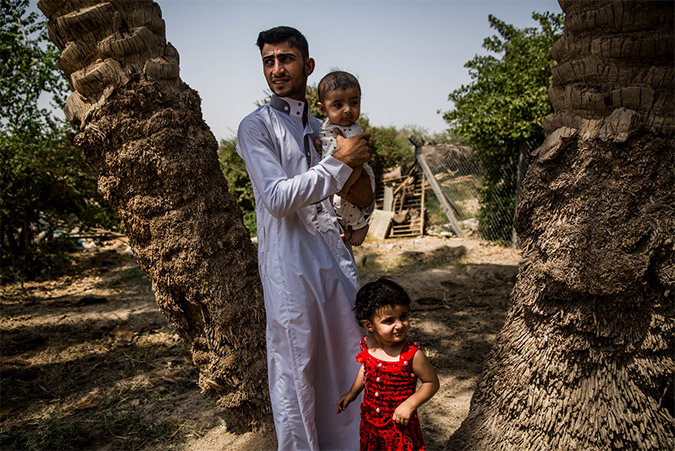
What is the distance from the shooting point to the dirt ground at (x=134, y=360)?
3.21 m

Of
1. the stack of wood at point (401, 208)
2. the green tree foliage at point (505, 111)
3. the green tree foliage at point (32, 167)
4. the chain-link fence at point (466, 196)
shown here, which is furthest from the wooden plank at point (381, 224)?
the green tree foliage at point (32, 167)

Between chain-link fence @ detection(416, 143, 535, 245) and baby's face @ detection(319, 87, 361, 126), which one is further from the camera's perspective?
chain-link fence @ detection(416, 143, 535, 245)

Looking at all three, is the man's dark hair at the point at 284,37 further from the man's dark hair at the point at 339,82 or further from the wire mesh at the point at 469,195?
the wire mesh at the point at 469,195

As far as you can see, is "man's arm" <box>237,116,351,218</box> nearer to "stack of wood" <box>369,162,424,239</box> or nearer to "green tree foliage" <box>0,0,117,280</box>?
"green tree foliage" <box>0,0,117,280</box>

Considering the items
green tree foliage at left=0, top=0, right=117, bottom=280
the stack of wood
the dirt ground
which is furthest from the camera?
the stack of wood

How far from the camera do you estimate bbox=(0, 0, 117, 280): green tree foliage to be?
7043mm

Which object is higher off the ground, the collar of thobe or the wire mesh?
the collar of thobe

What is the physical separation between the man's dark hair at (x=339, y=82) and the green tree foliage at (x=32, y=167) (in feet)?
21.9

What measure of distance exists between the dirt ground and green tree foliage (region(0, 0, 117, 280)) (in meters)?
0.81

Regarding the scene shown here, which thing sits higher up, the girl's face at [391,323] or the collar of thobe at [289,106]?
the collar of thobe at [289,106]

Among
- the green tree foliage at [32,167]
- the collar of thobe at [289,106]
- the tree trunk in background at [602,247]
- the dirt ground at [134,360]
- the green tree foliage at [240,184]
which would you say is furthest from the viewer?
the green tree foliage at [240,184]

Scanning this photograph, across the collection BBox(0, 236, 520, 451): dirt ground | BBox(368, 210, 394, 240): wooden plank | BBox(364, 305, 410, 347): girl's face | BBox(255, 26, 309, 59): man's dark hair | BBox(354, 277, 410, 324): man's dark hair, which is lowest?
BBox(0, 236, 520, 451): dirt ground

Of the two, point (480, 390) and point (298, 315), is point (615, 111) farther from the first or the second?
point (298, 315)

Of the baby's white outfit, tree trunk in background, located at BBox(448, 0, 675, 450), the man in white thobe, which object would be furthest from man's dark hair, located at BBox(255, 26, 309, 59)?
tree trunk in background, located at BBox(448, 0, 675, 450)
